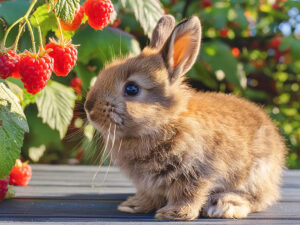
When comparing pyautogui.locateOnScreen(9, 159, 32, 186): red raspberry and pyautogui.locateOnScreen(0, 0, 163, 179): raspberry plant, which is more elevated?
pyautogui.locateOnScreen(0, 0, 163, 179): raspberry plant

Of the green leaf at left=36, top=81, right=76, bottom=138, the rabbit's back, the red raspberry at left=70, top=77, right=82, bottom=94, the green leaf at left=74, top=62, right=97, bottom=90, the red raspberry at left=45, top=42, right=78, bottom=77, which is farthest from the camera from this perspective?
the red raspberry at left=70, top=77, right=82, bottom=94

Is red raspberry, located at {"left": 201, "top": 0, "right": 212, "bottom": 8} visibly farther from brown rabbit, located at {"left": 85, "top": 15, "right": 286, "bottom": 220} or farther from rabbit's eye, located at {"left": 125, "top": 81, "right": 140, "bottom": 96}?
rabbit's eye, located at {"left": 125, "top": 81, "right": 140, "bottom": 96}

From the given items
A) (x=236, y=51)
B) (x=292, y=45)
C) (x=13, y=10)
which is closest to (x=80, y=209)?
(x=13, y=10)

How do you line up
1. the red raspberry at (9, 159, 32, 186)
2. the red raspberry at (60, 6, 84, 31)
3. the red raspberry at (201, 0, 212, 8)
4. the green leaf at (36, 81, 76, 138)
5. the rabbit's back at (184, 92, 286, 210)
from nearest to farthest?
1. the red raspberry at (60, 6, 84, 31)
2. the rabbit's back at (184, 92, 286, 210)
3. the red raspberry at (9, 159, 32, 186)
4. the green leaf at (36, 81, 76, 138)
5. the red raspberry at (201, 0, 212, 8)

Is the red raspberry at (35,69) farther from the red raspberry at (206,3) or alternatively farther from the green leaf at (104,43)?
the red raspberry at (206,3)

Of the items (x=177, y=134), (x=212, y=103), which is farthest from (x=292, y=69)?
(x=177, y=134)

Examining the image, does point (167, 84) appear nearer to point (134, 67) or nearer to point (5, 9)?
point (134, 67)

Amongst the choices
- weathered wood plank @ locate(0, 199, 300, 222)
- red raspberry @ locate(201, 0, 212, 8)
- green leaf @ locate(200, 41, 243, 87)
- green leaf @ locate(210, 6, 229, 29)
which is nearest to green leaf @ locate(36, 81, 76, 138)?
weathered wood plank @ locate(0, 199, 300, 222)
